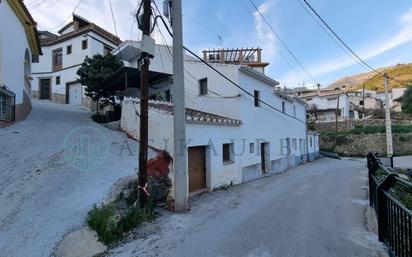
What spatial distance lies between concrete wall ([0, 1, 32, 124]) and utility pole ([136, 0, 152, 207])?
6871 millimetres

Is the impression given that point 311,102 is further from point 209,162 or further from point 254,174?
point 209,162

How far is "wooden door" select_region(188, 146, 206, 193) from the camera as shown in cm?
1020

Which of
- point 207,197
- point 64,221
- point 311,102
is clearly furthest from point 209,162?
point 311,102

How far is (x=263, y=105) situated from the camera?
680 inches

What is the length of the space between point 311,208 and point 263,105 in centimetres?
1003

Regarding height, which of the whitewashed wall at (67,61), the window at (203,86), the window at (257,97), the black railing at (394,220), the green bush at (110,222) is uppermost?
the whitewashed wall at (67,61)

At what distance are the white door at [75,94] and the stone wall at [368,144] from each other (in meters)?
31.1

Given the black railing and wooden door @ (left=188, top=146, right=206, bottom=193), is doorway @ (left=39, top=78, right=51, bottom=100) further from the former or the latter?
the black railing

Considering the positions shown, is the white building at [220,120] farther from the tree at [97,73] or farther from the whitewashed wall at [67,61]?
the whitewashed wall at [67,61]

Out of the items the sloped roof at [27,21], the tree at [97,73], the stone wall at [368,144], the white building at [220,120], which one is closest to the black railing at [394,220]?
the white building at [220,120]

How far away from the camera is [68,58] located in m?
28.2

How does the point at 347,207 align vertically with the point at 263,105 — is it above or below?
below

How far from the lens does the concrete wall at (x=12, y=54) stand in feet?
36.3

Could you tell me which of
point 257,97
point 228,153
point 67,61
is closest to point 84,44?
point 67,61
